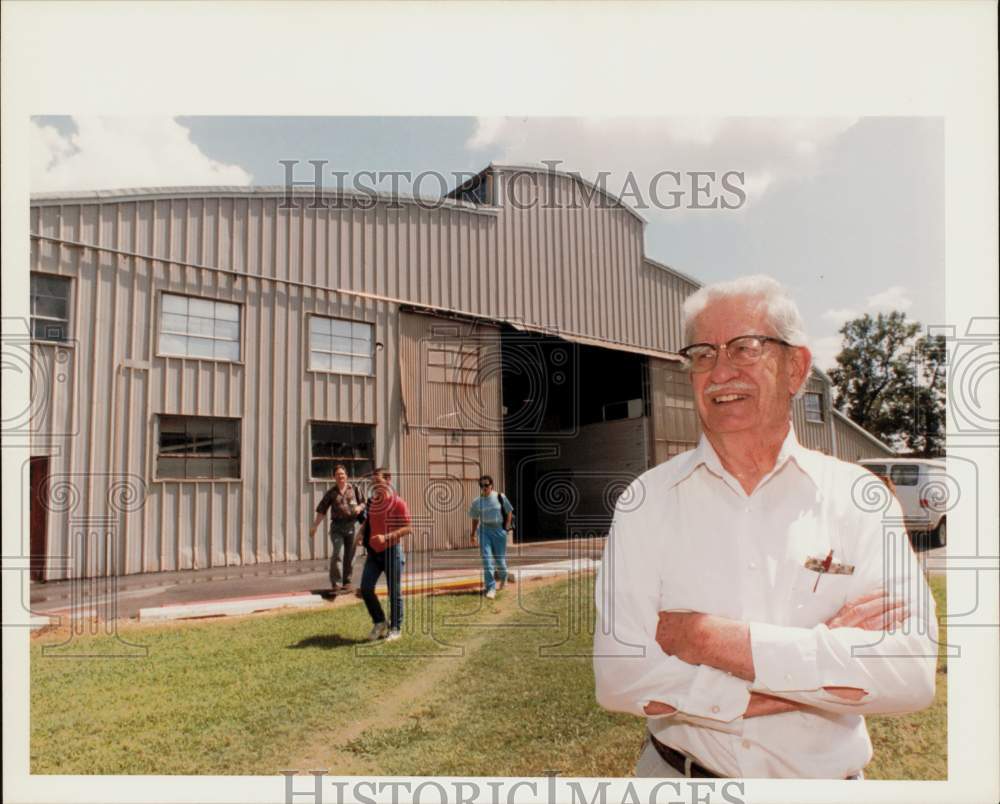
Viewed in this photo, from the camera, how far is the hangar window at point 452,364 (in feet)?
9.19

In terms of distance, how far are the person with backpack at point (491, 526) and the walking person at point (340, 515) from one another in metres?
0.47

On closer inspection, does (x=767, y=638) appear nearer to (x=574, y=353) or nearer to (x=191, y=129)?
(x=574, y=353)

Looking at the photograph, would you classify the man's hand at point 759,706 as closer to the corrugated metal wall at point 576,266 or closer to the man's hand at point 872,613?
the man's hand at point 872,613

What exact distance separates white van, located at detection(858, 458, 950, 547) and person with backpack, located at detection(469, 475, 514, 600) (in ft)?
4.04

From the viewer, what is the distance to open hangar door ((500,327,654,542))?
255 cm

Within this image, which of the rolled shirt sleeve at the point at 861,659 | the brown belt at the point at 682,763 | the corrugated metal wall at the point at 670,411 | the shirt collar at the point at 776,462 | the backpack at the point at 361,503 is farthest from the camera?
the backpack at the point at 361,503

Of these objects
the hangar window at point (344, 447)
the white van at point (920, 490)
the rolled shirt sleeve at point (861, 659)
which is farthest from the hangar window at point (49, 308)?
the white van at point (920, 490)

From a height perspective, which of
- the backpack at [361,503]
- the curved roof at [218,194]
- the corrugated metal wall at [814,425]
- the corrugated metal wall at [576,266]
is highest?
the curved roof at [218,194]

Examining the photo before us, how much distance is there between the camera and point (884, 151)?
2533 mm

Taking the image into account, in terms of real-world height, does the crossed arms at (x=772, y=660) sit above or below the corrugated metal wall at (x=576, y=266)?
below

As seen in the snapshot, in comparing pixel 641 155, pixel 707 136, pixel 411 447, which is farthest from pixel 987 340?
pixel 411 447

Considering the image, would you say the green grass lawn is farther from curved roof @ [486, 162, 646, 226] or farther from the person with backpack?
curved roof @ [486, 162, 646, 226]

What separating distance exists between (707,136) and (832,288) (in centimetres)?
70

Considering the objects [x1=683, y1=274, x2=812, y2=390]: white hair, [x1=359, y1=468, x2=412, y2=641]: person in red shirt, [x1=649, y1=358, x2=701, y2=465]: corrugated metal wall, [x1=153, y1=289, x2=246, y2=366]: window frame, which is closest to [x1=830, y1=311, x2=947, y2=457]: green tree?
[x1=683, y1=274, x2=812, y2=390]: white hair
